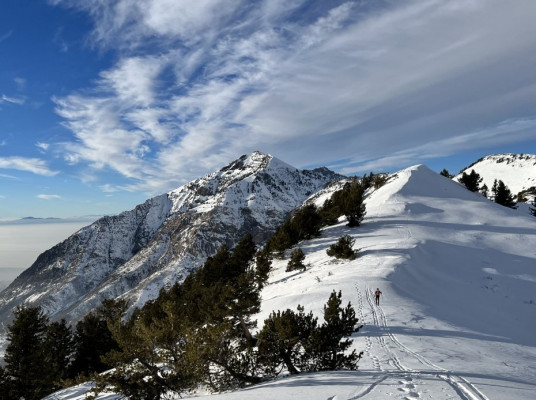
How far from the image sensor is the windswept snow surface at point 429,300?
1056 centimetres

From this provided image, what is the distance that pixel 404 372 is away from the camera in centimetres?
1195

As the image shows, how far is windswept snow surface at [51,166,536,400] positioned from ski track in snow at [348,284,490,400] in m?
0.04

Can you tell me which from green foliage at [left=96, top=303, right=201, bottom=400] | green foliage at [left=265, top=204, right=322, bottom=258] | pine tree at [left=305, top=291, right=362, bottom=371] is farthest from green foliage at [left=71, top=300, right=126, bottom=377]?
pine tree at [left=305, top=291, right=362, bottom=371]

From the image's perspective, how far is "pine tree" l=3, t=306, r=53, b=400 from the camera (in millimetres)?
26969

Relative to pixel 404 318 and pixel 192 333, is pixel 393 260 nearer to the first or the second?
pixel 404 318

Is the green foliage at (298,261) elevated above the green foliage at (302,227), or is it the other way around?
the green foliage at (302,227)

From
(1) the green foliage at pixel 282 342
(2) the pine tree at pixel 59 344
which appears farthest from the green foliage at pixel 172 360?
(2) the pine tree at pixel 59 344

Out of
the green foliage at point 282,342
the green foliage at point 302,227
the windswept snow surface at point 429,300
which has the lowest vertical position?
the windswept snow surface at point 429,300

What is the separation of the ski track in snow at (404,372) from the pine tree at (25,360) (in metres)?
26.7

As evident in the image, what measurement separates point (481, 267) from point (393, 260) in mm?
10311

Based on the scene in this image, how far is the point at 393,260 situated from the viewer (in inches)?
1326

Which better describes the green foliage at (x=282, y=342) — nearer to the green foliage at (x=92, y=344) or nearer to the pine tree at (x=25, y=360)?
the pine tree at (x=25, y=360)

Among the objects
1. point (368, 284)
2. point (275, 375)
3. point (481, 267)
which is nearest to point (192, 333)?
point (275, 375)

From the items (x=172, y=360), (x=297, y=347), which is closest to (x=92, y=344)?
(x=172, y=360)
